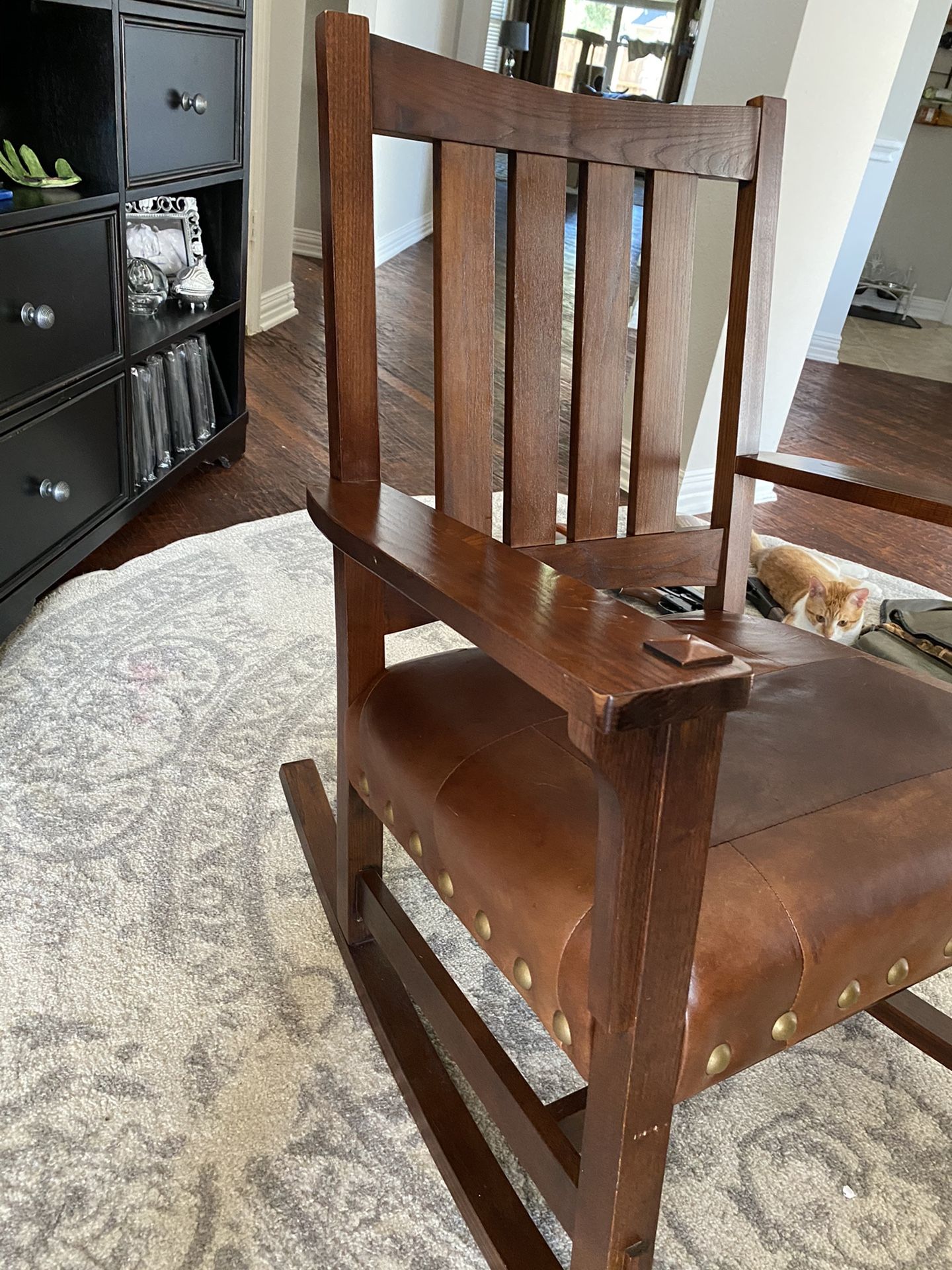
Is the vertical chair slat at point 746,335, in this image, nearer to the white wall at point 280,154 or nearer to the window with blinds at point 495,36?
the white wall at point 280,154

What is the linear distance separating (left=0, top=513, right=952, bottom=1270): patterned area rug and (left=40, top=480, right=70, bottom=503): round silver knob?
336 mm

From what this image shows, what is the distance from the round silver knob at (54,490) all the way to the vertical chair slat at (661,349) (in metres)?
0.94

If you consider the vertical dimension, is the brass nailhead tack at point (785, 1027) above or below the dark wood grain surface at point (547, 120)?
below

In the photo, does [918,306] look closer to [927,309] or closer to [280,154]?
[927,309]

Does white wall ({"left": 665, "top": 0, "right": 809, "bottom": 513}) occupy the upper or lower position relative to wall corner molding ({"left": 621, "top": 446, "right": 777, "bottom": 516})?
upper

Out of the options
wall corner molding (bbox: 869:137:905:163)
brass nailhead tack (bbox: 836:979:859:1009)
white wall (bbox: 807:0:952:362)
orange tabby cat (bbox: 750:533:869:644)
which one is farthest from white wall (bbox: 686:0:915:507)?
wall corner molding (bbox: 869:137:905:163)

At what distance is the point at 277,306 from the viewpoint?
3547mm

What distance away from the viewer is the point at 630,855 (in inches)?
20.5

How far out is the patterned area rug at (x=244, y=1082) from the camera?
79 centimetres

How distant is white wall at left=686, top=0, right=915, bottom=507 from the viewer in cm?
206

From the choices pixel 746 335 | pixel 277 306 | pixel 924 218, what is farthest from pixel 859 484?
pixel 924 218

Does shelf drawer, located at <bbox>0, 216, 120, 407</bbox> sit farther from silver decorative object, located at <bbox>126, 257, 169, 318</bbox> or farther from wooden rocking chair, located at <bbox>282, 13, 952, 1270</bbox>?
wooden rocking chair, located at <bbox>282, 13, 952, 1270</bbox>

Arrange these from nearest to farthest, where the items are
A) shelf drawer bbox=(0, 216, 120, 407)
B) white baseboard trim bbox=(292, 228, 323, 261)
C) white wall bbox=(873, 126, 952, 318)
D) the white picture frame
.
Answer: shelf drawer bbox=(0, 216, 120, 407) < the white picture frame < white baseboard trim bbox=(292, 228, 323, 261) < white wall bbox=(873, 126, 952, 318)

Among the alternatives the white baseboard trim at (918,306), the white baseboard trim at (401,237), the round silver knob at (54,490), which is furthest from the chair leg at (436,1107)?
the white baseboard trim at (918,306)
